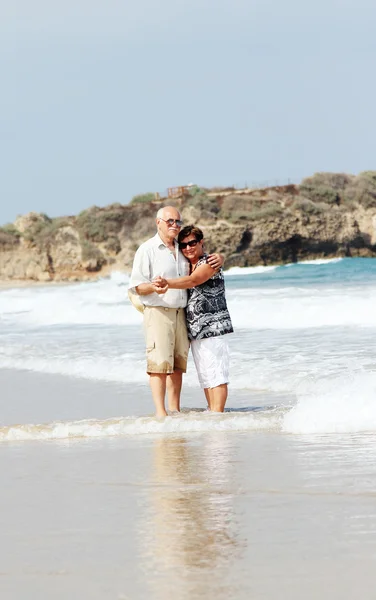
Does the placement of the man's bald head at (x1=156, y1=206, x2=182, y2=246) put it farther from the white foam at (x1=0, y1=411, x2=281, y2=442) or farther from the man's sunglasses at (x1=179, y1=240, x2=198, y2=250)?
the white foam at (x1=0, y1=411, x2=281, y2=442)

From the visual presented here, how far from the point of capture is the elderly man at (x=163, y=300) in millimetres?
6852

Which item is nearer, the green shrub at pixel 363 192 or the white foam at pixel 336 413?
the white foam at pixel 336 413

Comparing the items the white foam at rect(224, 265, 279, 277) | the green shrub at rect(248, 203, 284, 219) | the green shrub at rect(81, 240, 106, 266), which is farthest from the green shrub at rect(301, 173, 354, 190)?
the green shrub at rect(81, 240, 106, 266)

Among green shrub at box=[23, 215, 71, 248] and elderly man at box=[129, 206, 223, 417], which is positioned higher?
elderly man at box=[129, 206, 223, 417]

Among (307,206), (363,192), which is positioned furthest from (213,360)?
(363,192)

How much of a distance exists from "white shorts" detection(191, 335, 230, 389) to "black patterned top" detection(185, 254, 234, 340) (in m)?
0.06

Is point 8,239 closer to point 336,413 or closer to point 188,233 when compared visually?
point 188,233

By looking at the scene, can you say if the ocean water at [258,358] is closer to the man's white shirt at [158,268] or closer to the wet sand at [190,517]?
the wet sand at [190,517]

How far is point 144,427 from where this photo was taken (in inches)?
262

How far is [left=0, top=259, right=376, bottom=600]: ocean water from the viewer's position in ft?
10.3

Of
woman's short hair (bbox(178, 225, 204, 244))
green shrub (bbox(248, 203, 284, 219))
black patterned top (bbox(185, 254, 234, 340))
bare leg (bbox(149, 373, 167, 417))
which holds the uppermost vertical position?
woman's short hair (bbox(178, 225, 204, 244))

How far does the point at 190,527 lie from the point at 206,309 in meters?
3.40

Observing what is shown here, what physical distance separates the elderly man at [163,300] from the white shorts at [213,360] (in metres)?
0.13

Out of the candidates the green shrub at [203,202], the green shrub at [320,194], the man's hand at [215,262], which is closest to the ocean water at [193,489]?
the man's hand at [215,262]
